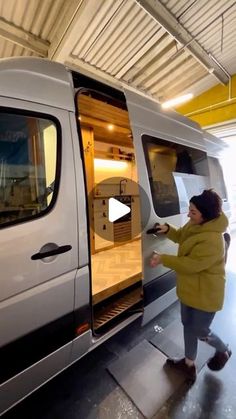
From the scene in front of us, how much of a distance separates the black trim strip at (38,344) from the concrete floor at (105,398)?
1.83 feet

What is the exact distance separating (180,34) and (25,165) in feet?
14.2

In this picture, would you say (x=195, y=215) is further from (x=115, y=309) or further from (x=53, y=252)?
(x=115, y=309)

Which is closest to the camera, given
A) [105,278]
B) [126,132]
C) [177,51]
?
[105,278]

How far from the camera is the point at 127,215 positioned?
4.87 metres

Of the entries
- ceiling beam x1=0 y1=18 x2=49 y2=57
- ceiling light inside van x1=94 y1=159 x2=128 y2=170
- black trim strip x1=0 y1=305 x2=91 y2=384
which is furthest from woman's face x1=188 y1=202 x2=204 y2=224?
ceiling beam x1=0 y1=18 x2=49 y2=57

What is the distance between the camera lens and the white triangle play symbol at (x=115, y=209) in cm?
449

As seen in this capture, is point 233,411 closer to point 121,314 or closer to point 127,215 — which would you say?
point 121,314

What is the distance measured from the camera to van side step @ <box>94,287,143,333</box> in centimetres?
183

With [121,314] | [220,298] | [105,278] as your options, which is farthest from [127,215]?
[220,298]

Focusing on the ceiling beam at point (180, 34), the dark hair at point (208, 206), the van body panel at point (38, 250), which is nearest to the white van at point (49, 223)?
the van body panel at point (38, 250)

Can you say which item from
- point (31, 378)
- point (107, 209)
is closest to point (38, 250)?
point (31, 378)

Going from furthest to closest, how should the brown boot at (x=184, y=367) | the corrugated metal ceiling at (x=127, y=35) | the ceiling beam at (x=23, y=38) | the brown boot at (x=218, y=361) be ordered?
1. the ceiling beam at (x=23, y=38)
2. the corrugated metal ceiling at (x=127, y=35)
3. the brown boot at (x=218, y=361)
4. the brown boot at (x=184, y=367)

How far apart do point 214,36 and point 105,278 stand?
4960 millimetres

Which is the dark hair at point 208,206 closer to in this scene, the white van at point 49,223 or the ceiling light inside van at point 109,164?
the white van at point 49,223
